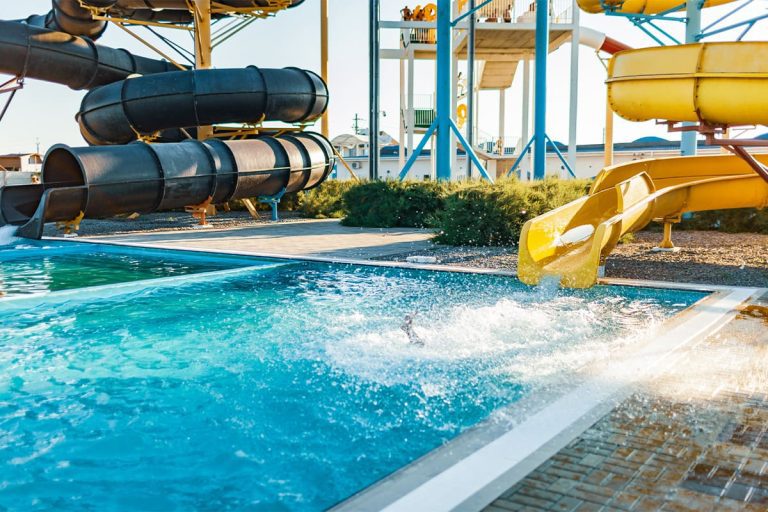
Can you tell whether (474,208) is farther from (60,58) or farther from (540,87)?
(60,58)

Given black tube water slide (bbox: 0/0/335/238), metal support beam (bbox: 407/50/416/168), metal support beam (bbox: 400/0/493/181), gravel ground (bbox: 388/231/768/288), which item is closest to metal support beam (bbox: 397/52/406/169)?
metal support beam (bbox: 407/50/416/168)

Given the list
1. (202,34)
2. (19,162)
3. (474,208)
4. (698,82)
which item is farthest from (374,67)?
(19,162)

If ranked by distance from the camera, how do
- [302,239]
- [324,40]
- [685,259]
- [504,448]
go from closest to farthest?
[504,448], [685,259], [302,239], [324,40]

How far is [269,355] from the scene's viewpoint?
16.4ft

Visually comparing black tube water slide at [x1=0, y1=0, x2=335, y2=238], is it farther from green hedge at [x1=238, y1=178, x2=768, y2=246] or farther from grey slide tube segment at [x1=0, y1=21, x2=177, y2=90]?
green hedge at [x1=238, y1=178, x2=768, y2=246]

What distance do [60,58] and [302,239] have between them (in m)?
8.96

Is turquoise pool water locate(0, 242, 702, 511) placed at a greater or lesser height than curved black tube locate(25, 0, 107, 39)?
lesser

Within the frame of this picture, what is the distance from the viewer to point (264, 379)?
14.6ft

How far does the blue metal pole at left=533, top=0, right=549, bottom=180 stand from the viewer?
15234 millimetres

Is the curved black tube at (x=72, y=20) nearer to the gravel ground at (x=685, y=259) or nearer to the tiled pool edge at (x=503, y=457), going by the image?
the gravel ground at (x=685, y=259)

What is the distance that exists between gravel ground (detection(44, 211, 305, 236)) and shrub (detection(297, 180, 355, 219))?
14.4 inches

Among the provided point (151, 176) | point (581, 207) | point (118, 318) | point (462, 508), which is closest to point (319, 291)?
point (118, 318)

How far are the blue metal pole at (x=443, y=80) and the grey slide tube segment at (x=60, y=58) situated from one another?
28.9 feet

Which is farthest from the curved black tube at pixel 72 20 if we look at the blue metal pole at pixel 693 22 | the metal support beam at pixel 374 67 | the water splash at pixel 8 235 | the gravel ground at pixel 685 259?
the blue metal pole at pixel 693 22
